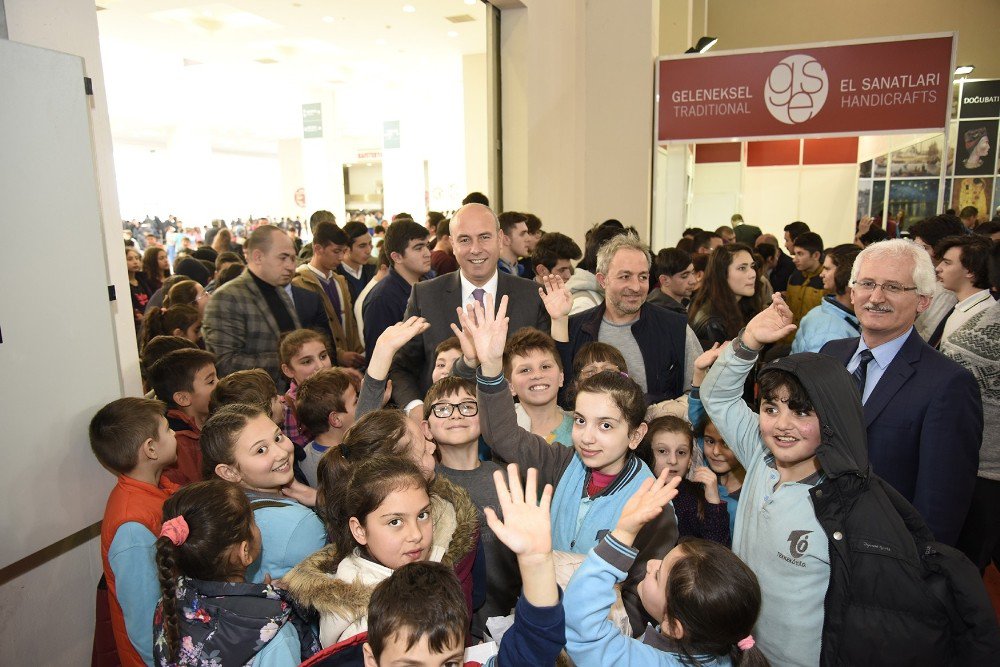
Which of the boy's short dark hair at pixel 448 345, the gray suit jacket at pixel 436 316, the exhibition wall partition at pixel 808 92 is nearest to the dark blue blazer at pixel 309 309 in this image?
the gray suit jacket at pixel 436 316

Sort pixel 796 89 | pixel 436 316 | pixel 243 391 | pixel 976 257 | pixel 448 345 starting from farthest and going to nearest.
Answer: 1. pixel 796 89
2. pixel 976 257
3. pixel 436 316
4. pixel 448 345
5. pixel 243 391

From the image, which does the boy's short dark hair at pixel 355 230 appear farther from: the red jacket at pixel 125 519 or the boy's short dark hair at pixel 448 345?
the red jacket at pixel 125 519

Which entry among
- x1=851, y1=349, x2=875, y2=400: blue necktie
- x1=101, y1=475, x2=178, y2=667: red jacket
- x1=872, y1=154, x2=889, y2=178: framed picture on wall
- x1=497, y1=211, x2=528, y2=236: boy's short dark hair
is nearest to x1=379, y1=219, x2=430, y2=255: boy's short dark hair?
x1=497, y1=211, x2=528, y2=236: boy's short dark hair

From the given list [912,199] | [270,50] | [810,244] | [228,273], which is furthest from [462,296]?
[270,50]

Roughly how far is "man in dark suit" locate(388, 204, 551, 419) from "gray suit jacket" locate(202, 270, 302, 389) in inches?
40.2

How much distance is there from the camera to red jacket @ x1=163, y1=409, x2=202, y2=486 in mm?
2668

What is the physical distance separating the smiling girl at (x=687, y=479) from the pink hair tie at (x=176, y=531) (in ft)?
5.50

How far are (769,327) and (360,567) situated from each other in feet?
4.84

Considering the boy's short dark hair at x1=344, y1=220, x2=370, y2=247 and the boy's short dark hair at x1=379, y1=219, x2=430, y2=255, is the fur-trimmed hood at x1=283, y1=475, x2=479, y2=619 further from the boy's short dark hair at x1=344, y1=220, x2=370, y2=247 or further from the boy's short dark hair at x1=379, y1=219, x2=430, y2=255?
the boy's short dark hair at x1=344, y1=220, x2=370, y2=247

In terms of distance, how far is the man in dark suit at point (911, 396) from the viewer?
1962 mm

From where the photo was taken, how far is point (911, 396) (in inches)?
80.1

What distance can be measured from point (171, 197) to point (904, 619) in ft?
80.9

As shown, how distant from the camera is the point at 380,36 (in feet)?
38.9

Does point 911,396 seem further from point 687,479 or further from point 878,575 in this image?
point 687,479
